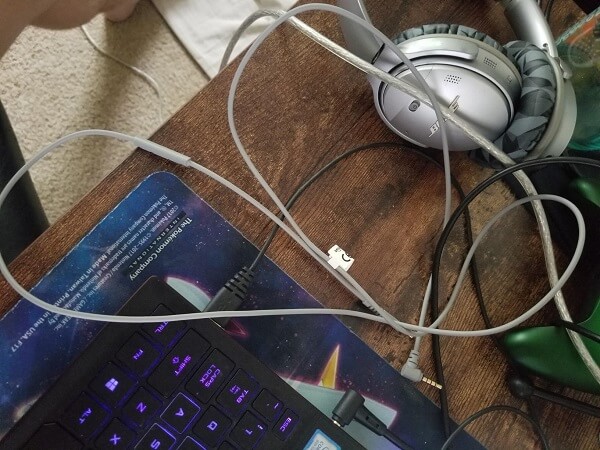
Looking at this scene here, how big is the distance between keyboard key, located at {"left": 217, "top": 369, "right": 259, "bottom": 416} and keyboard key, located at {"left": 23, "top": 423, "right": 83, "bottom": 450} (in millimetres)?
93

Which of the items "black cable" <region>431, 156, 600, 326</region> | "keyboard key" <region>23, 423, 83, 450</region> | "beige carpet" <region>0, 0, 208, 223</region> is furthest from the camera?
"beige carpet" <region>0, 0, 208, 223</region>

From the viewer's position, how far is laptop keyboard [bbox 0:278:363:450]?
35cm

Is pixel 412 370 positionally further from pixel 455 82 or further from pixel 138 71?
pixel 138 71

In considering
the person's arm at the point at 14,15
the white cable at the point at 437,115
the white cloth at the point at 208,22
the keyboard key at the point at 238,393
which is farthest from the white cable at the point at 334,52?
the white cloth at the point at 208,22

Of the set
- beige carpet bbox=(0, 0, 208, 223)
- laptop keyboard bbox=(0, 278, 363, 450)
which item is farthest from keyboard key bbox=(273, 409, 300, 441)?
beige carpet bbox=(0, 0, 208, 223)

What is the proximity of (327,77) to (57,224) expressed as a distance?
0.78 feet

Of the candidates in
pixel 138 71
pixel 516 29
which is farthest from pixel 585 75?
pixel 138 71

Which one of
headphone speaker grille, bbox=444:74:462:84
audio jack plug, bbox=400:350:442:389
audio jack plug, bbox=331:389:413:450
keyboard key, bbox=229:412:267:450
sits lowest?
keyboard key, bbox=229:412:267:450

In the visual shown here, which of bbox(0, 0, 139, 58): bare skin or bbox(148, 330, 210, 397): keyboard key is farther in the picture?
bbox(0, 0, 139, 58): bare skin

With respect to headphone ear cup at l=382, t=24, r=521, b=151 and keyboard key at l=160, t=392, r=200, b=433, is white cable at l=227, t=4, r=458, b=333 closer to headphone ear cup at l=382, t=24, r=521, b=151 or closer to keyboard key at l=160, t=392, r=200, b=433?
headphone ear cup at l=382, t=24, r=521, b=151

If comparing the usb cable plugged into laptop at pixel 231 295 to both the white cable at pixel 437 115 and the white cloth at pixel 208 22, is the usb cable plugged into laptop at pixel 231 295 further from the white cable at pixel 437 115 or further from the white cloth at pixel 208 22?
the white cloth at pixel 208 22

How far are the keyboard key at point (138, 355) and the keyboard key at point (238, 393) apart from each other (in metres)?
0.05

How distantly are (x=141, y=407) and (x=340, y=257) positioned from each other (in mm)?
179

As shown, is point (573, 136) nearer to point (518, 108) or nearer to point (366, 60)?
point (518, 108)
